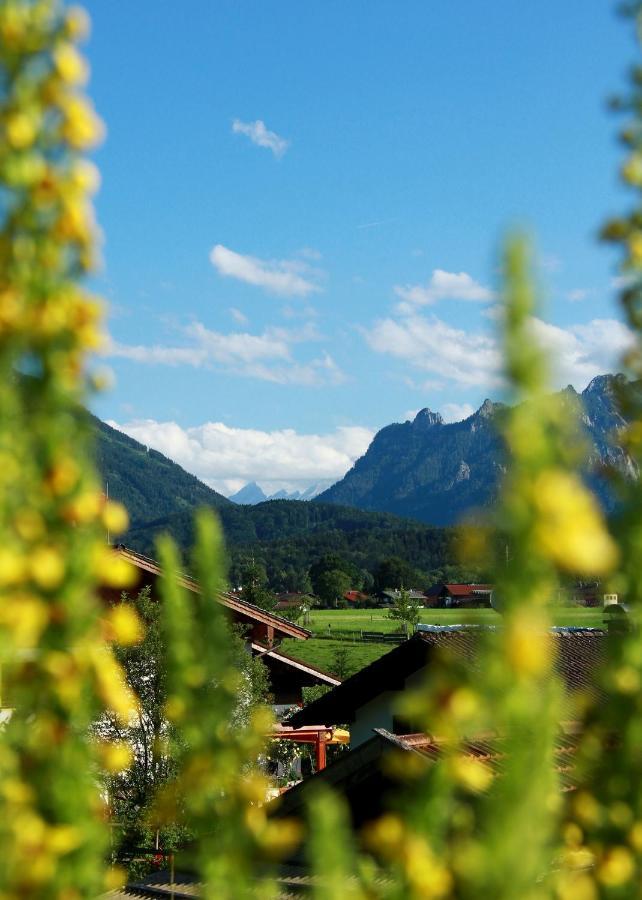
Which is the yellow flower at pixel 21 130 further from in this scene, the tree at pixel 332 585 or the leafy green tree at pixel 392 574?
the leafy green tree at pixel 392 574

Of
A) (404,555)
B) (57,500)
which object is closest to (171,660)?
(57,500)

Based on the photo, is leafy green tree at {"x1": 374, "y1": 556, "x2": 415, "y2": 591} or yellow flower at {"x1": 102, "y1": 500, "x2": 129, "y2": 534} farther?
leafy green tree at {"x1": 374, "y1": 556, "x2": 415, "y2": 591}

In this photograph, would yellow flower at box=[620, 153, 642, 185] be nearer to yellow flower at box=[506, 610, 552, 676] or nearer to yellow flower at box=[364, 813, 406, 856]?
yellow flower at box=[506, 610, 552, 676]

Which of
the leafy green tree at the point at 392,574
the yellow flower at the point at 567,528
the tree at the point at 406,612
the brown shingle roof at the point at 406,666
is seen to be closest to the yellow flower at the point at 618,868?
the yellow flower at the point at 567,528

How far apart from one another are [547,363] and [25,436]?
32.1 inches

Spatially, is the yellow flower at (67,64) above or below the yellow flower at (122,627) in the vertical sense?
above

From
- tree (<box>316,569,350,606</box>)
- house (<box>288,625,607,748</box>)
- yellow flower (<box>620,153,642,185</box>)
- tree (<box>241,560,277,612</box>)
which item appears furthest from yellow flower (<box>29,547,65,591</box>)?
tree (<box>316,569,350,606</box>)

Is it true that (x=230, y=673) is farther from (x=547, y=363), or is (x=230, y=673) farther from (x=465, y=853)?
(x=547, y=363)

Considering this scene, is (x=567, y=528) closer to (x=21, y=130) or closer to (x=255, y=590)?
(x=21, y=130)

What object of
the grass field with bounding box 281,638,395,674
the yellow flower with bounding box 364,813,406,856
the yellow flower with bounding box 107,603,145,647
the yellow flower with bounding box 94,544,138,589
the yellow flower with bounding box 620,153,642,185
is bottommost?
the grass field with bounding box 281,638,395,674

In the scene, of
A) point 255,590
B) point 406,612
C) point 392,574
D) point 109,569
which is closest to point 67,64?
point 109,569

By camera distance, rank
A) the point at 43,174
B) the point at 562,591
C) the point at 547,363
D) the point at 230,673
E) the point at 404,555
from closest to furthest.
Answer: the point at 547,363, the point at 562,591, the point at 43,174, the point at 230,673, the point at 404,555

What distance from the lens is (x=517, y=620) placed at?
1400 millimetres

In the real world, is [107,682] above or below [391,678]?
above
